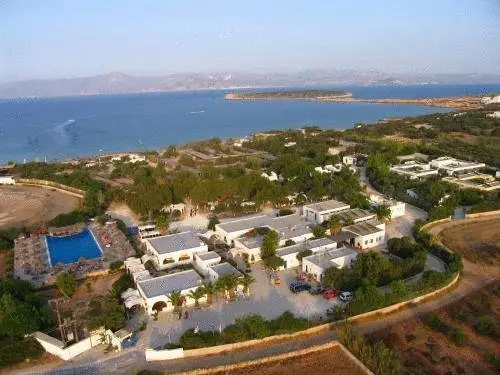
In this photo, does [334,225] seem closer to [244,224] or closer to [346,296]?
[244,224]

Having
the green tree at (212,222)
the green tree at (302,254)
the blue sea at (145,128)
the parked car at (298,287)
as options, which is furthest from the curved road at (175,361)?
the blue sea at (145,128)

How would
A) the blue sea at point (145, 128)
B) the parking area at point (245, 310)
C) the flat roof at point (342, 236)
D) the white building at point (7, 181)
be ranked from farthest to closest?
1. the blue sea at point (145, 128)
2. the white building at point (7, 181)
3. the flat roof at point (342, 236)
4. the parking area at point (245, 310)

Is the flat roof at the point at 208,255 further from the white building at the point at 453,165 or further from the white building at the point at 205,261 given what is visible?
the white building at the point at 453,165

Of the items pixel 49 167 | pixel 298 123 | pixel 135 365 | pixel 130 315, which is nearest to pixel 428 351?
pixel 135 365

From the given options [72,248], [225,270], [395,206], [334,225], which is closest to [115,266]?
[72,248]

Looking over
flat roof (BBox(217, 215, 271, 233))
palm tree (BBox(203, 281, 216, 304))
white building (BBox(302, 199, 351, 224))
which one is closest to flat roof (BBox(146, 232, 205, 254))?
flat roof (BBox(217, 215, 271, 233))

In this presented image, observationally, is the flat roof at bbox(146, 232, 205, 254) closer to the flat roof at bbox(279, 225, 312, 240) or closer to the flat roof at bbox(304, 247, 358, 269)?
the flat roof at bbox(279, 225, 312, 240)

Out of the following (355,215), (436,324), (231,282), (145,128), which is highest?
(231,282)
